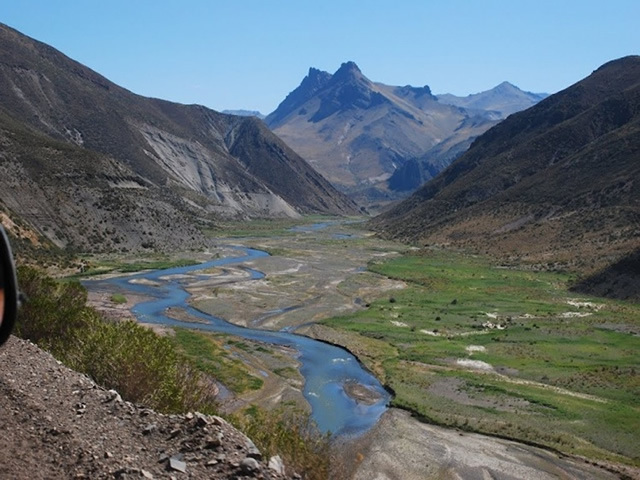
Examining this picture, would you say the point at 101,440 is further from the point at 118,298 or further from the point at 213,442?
the point at 118,298

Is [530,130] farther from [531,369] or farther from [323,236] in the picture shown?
[531,369]

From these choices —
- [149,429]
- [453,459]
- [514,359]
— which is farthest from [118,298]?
[149,429]

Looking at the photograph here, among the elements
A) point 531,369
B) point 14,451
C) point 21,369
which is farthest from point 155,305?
point 14,451

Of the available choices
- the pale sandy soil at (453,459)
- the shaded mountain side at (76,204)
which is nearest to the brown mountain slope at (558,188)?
the shaded mountain side at (76,204)

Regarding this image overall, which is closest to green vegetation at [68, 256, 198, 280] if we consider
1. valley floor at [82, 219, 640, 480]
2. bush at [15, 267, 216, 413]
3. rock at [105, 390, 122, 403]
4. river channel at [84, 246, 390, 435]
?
river channel at [84, 246, 390, 435]

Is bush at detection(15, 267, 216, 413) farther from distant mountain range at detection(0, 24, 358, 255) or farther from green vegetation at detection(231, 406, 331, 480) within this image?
distant mountain range at detection(0, 24, 358, 255)
